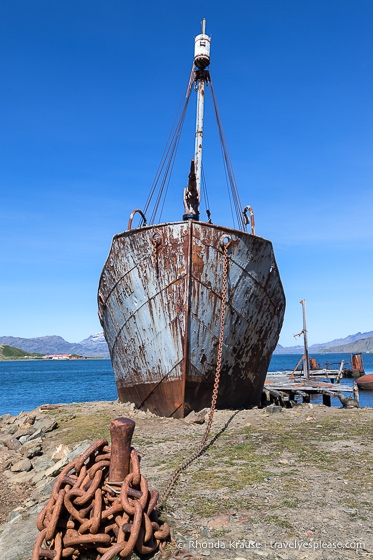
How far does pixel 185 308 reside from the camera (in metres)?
8.44

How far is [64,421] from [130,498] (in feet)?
25.9

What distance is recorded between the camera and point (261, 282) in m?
9.35

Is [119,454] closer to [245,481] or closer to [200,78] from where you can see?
[245,481]

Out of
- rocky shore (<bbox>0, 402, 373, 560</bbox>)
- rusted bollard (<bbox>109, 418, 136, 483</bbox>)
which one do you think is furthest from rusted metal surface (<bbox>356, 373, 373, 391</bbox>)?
rusted bollard (<bbox>109, 418, 136, 483</bbox>)

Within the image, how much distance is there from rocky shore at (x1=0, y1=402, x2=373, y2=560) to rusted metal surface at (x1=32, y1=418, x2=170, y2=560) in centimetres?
47

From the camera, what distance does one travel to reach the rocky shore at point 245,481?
3217 mm

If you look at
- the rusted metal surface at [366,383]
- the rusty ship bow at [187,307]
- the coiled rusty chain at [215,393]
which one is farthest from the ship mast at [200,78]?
the rusted metal surface at [366,383]

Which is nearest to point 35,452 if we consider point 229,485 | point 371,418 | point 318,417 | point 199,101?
point 229,485

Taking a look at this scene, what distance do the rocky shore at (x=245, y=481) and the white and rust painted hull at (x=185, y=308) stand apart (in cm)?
72

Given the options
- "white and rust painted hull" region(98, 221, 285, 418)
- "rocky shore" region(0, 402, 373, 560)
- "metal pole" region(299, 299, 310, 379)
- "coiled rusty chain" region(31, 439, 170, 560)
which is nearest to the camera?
"coiled rusty chain" region(31, 439, 170, 560)

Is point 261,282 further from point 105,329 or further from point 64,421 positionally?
point 64,421

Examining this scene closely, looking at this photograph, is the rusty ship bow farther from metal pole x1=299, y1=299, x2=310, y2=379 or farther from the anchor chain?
A: metal pole x1=299, y1=299, x2=310, y2=379

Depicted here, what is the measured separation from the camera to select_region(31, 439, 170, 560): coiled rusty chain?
8.63ft

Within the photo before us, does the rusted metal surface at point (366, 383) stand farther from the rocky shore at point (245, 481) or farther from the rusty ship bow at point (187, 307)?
the rusty ship bow at point (187, 307)
